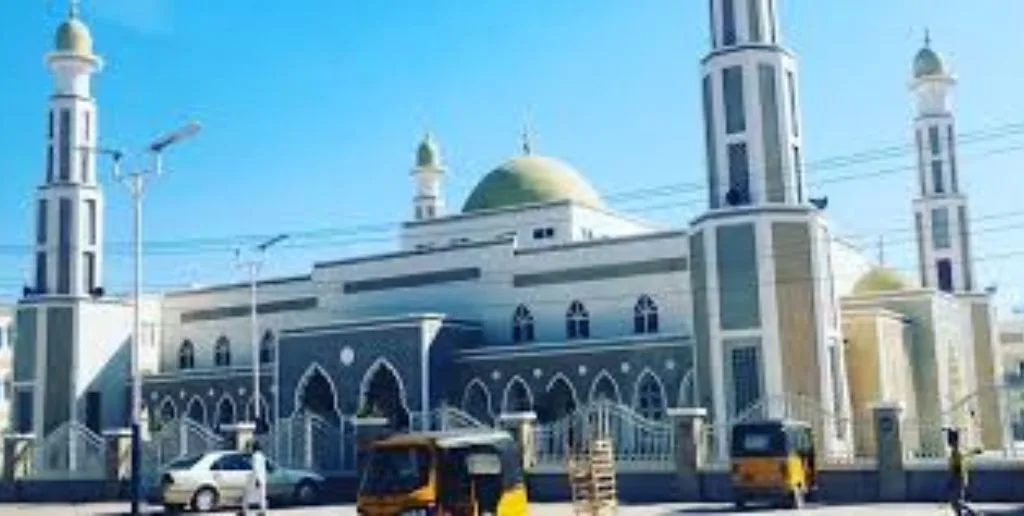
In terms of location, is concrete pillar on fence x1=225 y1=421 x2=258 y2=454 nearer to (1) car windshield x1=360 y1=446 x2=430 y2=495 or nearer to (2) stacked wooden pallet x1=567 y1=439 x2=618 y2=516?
(2) stacked wooden pallet x1=567 y1=439 x2=618 y2=516

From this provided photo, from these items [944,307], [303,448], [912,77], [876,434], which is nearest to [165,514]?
[303,448]

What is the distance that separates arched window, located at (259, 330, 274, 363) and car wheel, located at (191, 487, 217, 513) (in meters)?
20.1

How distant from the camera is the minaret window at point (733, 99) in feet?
109

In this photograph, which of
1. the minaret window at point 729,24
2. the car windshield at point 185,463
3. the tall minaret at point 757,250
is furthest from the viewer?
the minaret window at point 729,24

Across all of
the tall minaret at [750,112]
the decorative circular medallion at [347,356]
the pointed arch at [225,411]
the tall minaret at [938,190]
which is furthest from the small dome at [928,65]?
the pointed arch at [225,411]

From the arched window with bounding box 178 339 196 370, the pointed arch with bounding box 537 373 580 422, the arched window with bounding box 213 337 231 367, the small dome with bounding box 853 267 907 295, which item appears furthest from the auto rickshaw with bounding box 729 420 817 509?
the arched window with bounding box 178 339 196 370

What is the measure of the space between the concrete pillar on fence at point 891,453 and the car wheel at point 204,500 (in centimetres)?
1349

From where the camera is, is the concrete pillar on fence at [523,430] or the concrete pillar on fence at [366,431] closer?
the concrete pillar on fence at [523,430]

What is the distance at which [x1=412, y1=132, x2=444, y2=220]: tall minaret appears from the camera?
52.1m

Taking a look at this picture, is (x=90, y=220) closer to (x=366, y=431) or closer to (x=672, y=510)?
(x=366, y=431)

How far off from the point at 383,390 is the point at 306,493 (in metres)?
11.1

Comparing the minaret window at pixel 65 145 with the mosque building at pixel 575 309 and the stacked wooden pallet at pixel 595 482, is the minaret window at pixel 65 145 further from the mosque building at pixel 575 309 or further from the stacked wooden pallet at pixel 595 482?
the stacked wooden pallet at pixel 595 482

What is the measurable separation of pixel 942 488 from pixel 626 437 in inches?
286

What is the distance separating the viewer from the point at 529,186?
152 feet
